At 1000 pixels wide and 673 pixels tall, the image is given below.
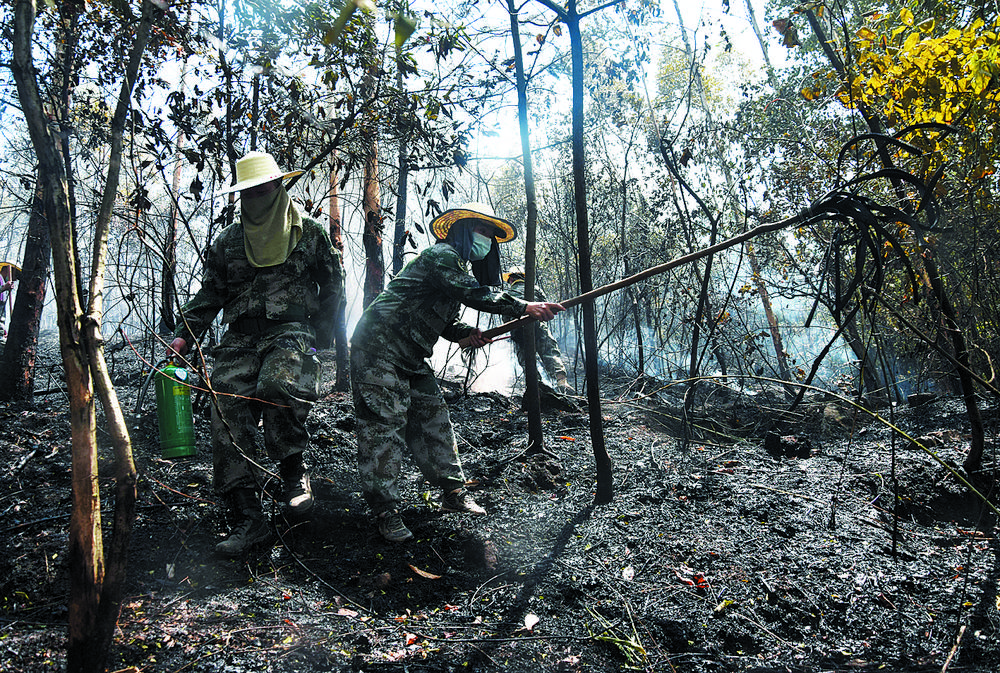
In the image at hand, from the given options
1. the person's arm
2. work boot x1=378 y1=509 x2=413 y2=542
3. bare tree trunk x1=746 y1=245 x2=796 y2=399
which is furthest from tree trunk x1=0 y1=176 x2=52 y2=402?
bare tree trunk x1=746 y1=245 x2=796 y2=399

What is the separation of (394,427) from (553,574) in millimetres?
1101

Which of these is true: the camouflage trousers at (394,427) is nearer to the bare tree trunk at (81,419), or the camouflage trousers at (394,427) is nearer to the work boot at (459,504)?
the work boot at (459,504)

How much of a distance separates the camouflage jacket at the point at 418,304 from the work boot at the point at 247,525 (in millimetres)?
937

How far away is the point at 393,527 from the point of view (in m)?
3.00

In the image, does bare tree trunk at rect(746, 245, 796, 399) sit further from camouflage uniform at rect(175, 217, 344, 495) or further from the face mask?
camouflage uniform at rect(175, 217, 344, 495)

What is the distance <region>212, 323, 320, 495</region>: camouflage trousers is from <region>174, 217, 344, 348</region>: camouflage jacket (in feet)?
0.38

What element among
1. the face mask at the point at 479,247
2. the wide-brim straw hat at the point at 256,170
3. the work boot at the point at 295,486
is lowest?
the work boot at the point at 295,486

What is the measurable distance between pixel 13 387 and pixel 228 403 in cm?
412

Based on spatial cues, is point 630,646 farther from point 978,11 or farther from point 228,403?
point 978,11

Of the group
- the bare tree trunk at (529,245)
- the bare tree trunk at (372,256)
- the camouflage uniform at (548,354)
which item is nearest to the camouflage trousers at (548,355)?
the camouflage uniform at (548,354)

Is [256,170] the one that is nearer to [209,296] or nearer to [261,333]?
[209,296]

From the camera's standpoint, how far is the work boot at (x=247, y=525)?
2.73 metres

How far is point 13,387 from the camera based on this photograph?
554 cm

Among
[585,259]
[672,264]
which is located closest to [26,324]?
[585,259]
